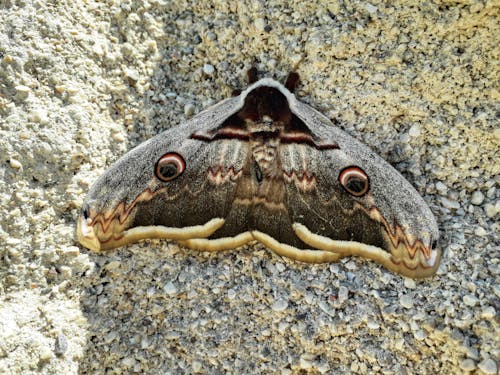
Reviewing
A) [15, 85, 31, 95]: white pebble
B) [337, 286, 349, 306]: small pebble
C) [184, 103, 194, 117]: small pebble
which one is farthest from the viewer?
[184, 103, 194, 117]: small pebble

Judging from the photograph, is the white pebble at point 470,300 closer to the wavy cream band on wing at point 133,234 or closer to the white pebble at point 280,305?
the white pebble at point 280,305

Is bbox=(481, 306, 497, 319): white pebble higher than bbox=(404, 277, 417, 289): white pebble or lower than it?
lower

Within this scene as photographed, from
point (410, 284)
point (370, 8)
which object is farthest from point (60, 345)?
point (370, 8)

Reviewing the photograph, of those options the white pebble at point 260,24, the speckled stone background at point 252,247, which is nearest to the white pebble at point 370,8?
the speckled stone background at point 252,247

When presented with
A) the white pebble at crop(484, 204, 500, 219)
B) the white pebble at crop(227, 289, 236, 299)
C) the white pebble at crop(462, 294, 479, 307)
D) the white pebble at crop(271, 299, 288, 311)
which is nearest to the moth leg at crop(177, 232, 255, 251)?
the white pebble at crop(227, 289, 236, 299)

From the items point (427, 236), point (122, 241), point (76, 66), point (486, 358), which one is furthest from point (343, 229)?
point (76, 66)

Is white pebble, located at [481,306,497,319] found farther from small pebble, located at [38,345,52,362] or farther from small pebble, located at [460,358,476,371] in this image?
small pebble, located at [38,345,52,362]

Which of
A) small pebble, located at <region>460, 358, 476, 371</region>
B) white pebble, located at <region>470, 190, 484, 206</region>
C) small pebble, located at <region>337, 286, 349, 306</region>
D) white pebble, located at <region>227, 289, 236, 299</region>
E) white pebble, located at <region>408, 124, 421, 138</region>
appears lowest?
small pebble, located at <region>460, 358, 476, 371</region>

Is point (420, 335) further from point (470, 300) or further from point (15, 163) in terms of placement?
point (15, 163)

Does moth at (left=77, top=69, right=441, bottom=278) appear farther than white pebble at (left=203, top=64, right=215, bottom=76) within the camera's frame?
No
